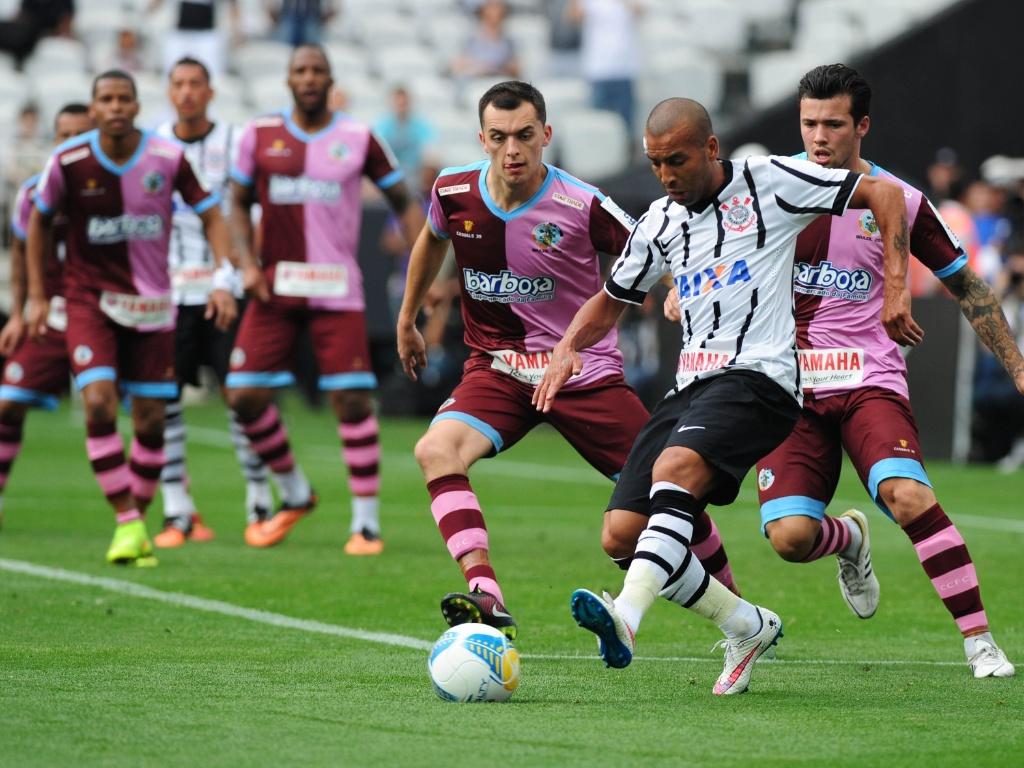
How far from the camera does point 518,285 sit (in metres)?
7.84

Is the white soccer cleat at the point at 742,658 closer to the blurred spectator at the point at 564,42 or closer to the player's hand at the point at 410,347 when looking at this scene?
the player's hand at the point at 410,347

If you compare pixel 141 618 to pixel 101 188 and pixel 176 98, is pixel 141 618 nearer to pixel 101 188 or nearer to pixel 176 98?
pixel 101 188

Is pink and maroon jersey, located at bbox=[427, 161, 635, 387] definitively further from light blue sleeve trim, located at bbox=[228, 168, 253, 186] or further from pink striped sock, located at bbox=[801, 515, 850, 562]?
light blue sleeve trim, located at bbox=[228, 168, 253, 186]

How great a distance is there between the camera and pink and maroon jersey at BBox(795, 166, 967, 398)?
740 cm

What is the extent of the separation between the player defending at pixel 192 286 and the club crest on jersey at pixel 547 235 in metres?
4.13

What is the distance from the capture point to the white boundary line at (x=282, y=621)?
7.43 m

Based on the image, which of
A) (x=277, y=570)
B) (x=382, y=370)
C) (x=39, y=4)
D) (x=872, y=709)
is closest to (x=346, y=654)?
(x=872, y=709)

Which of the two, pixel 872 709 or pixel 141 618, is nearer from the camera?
pixel 872 709

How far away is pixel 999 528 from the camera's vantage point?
12.8 meters

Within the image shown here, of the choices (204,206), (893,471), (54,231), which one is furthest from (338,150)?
(893,471)

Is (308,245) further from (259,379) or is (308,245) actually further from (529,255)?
(529,255)

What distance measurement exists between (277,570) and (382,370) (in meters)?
12.1

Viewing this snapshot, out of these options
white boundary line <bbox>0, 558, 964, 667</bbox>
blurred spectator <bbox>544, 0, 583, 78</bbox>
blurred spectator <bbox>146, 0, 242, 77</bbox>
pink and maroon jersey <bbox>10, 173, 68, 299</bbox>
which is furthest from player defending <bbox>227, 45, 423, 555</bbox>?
blurred spectator <bbox>544, 0, 583, 78</bbox>

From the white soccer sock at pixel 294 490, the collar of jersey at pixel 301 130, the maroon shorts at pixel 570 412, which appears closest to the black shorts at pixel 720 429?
the maroon shorts at pixel 570 412
